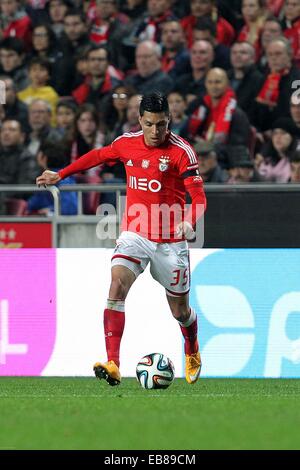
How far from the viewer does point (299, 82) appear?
14492mm

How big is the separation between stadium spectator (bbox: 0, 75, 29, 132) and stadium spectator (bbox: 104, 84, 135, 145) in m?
1.30

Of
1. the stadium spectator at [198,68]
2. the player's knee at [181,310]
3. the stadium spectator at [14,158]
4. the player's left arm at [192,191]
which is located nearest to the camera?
the player's left arm at [192,191]

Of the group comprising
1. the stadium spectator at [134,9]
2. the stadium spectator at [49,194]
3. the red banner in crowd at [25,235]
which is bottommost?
the red banner in crowd at [25,235]

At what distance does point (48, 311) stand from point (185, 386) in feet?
6.88

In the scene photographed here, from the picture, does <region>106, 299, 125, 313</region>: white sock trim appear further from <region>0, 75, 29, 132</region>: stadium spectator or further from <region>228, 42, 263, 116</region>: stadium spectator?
<region>0, 75, 29, 132</region>: stadium spectator

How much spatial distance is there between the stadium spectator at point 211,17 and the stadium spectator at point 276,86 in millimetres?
1265

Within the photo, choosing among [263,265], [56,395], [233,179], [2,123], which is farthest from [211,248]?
[2,123]

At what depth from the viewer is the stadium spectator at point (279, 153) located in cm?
1384

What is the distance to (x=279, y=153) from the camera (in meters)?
14.0

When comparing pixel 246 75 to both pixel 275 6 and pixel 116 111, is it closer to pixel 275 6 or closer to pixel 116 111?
pixel 275 6

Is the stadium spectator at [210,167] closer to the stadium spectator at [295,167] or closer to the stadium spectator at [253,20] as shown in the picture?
the stadium spectator at [295,167]

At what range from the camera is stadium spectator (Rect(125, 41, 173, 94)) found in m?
15.8

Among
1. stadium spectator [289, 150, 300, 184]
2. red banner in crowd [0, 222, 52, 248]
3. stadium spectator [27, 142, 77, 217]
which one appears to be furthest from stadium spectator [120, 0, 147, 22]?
red banner in crowd [0, 222, 52, 248]

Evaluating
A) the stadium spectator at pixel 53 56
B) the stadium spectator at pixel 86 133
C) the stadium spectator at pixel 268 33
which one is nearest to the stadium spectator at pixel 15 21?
the stadium spectator at pixel 53 56
